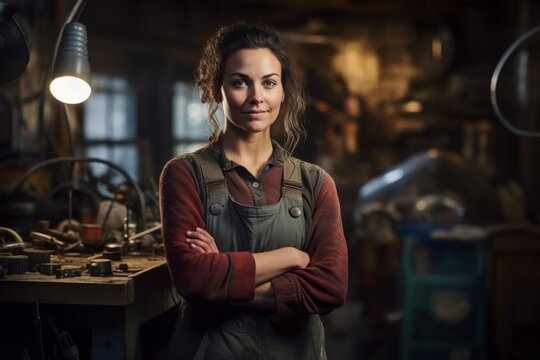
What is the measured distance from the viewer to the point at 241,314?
205cm

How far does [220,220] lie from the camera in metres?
2.07

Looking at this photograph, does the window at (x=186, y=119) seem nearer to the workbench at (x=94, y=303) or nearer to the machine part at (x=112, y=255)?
the machine part at (x=112, y=255)

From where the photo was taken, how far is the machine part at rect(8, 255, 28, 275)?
2207 mm

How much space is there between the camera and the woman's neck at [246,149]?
7.14 ft

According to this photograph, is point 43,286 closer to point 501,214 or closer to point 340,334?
point 340,334

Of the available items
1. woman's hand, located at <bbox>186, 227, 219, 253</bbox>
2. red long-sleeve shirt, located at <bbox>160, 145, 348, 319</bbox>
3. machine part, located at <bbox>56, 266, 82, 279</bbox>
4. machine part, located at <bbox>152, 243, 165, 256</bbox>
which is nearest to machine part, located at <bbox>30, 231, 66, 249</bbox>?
machine part, located at <bbox>152, 243, 165, 256</bbox>

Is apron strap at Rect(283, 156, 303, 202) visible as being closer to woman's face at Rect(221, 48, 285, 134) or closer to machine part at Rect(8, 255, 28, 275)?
woman's face at Rect(221, 48, 285, 134)

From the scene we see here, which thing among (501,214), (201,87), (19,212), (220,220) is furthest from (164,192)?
(501,214)

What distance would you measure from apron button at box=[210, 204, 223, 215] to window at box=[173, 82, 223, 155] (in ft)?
17.0

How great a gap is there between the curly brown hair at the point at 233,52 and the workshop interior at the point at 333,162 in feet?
0.47

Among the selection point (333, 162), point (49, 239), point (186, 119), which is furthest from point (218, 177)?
point (333, 162)

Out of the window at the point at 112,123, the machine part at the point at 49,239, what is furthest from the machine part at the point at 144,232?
the window at the point at 112,123

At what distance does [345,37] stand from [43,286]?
7.51 m

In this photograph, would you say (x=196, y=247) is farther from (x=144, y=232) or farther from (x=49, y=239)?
(x=49, y=239)
